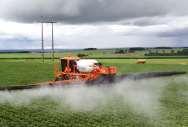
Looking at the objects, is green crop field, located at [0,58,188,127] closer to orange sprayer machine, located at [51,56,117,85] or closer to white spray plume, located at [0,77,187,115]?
white spray plume, located at [0,77,187,115]

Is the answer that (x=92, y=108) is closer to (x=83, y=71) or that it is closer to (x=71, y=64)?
(x=83, y=71)

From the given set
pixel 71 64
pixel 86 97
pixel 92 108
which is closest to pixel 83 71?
pixel 71 64

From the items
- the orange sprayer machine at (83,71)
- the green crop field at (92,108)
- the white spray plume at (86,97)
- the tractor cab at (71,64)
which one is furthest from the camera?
the tractor cab at (71,64)

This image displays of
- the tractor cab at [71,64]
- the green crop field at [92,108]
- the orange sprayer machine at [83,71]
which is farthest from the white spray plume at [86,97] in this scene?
the tractor cab at [71,64]

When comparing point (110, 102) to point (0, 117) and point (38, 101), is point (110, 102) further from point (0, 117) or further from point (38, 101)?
point (0, 117)

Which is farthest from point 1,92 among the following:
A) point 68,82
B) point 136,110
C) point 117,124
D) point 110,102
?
point 117,124

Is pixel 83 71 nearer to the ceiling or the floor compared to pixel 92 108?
nearer to the ceiling

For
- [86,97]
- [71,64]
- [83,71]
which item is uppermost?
[71,64]

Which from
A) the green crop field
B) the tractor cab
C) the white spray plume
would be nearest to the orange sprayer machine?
the tractor cab

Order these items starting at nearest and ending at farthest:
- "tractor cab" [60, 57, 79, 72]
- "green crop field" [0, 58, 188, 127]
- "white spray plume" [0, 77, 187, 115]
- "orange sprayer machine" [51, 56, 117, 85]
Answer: "green crop field" [0, 58, 188, 127], "white spray plume" [0, 77, 187, 115], "orange sprayer machine" [51, 56, 117, 85], "tractor cab" [60, 57, 79, 72]

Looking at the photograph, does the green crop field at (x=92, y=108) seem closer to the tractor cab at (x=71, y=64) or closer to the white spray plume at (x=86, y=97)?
the white spray plume at (x=86, y=97)

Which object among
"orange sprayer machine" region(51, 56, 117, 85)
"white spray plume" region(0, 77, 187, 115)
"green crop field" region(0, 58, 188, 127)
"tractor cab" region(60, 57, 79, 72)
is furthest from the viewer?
"tractor cab" region(60, 57, 79, 72)

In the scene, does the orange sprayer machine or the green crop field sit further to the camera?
the orange sprayer machine

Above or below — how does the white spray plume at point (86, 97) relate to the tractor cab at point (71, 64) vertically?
below
